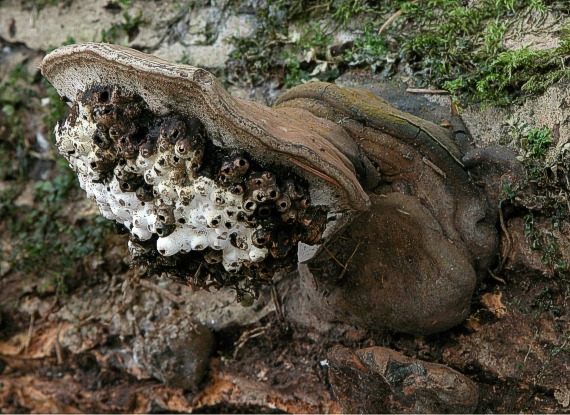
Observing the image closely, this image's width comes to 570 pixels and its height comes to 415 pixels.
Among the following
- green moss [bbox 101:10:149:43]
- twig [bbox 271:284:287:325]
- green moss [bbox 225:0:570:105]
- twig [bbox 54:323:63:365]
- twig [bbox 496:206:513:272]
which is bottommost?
twig [bbox 54:323:63:365]

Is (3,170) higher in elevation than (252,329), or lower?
higher

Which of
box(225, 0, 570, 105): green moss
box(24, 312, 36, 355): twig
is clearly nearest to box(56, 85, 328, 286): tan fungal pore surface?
box(225, 0, 570, 105): green moss

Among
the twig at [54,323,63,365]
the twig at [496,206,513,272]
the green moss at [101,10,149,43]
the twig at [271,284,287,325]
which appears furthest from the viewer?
the green moss at [101,10,149,43]

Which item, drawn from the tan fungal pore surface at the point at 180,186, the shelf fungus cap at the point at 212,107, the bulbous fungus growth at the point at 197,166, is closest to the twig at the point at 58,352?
the bulbous fungus growth at the point at 197,166

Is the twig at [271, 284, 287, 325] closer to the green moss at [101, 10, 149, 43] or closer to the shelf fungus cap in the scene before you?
the shelf fungus cap

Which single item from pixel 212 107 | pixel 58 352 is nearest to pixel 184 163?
pixel 212 107

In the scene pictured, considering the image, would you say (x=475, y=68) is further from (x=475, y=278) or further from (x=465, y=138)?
(x=475, y=278)

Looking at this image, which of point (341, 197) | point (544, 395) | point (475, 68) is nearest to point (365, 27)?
point (475, 68)

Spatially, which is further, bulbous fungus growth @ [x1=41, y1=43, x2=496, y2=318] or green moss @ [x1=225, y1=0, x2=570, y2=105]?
green moss @ [x1=225, y1=0, x2=570, y2=105]
